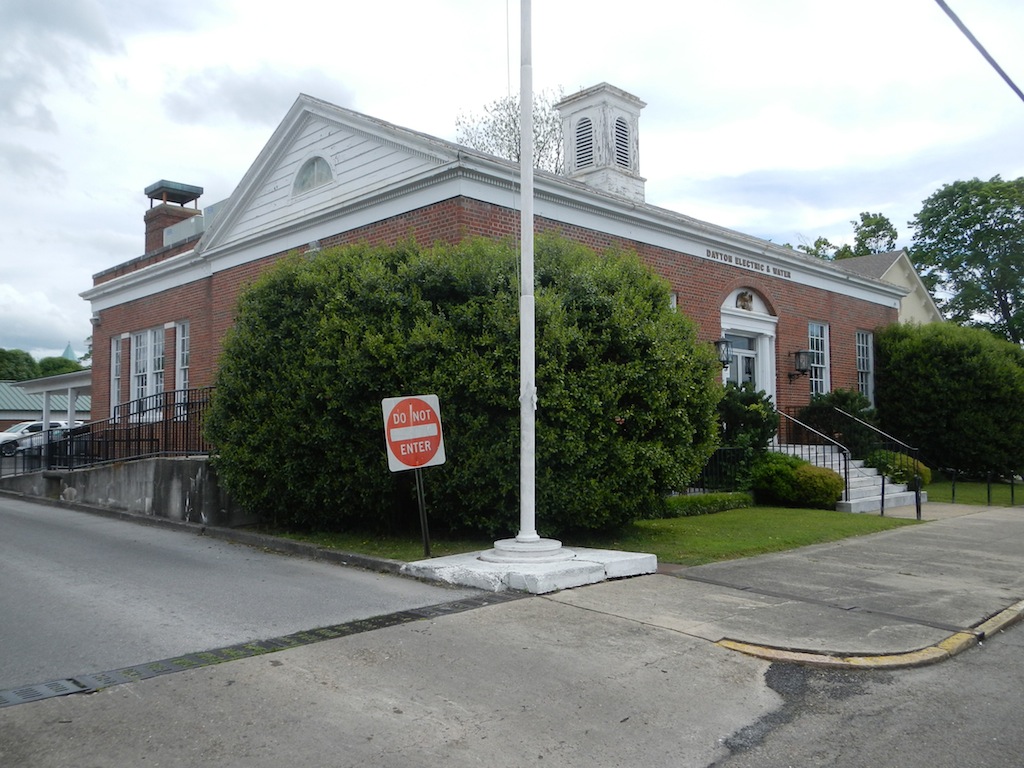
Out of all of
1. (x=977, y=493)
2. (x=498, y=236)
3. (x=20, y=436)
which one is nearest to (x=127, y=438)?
(x=498, y=236)

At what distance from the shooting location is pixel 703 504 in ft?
46.4

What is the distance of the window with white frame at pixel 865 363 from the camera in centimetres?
2331

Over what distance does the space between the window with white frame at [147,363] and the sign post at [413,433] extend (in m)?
15.1

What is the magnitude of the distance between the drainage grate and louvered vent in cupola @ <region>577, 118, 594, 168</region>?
14387 millimetres

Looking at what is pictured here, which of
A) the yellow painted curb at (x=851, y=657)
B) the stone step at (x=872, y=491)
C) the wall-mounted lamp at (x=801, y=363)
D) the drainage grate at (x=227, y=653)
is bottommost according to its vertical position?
the yellow painted curb at (x=851, y=657)

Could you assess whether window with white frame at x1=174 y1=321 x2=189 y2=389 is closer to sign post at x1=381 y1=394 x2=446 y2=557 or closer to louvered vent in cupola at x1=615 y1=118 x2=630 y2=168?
louvered vent in cupola at x1=615 y1=118 x2=630 y2=168

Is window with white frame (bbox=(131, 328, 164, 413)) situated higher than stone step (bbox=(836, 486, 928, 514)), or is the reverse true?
window with white frame (bbox=(131, 328, 164, 413))

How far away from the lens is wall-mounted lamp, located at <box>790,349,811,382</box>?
2072cm

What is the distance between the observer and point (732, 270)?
1947 centimetres

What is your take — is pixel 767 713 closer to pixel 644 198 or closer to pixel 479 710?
pixel 479 710

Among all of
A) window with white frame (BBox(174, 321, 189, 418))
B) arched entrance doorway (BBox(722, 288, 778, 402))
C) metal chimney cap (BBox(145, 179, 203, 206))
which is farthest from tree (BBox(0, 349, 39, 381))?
arched entrance doorway (BBox(722, 288, 778, 402))

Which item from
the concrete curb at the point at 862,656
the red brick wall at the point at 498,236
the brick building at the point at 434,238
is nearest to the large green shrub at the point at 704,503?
the red brick wall at the point at 498,236

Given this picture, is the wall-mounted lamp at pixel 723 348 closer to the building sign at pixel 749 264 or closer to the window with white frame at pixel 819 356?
the building sign at pixel 749 264

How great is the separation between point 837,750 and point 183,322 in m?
19.9
